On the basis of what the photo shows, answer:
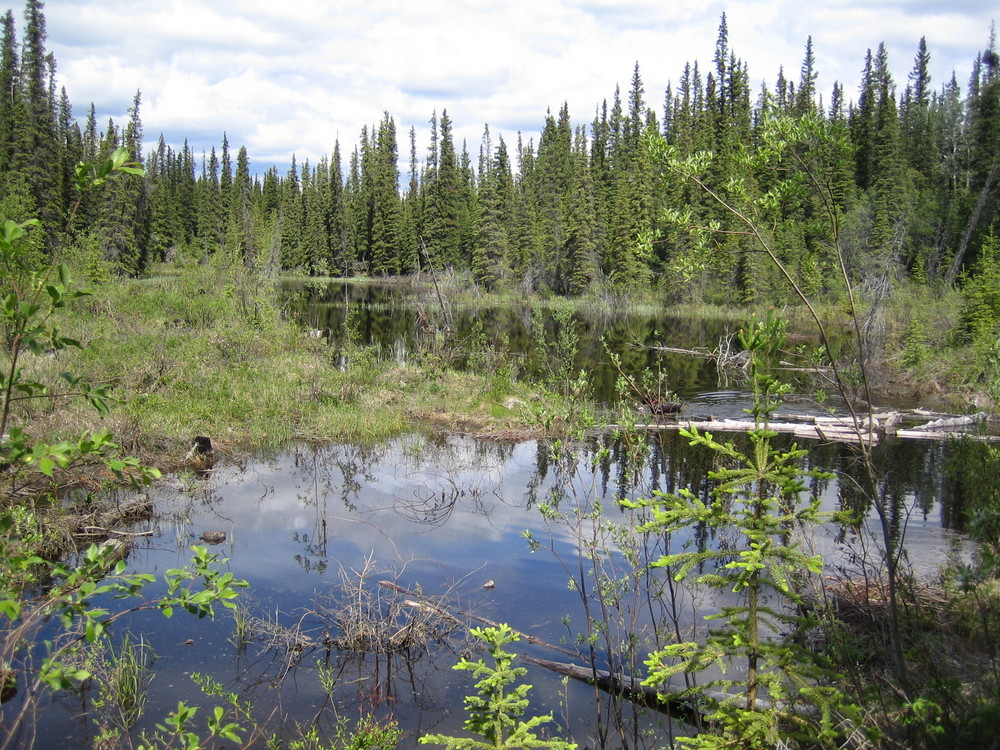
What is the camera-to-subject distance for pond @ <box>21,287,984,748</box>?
6293 millimetres

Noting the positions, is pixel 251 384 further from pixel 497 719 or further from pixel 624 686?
pixel 497 719

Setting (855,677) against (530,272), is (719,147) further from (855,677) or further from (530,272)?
(855,677)

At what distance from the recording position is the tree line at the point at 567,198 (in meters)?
49.2

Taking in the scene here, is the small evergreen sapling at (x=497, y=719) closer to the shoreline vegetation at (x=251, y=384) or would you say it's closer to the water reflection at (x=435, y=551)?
the water reflection at (x=435, y=551)

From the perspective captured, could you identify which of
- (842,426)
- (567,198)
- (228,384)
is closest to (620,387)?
(842,426)

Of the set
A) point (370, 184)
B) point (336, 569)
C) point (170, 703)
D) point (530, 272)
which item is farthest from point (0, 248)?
point (370, 184)

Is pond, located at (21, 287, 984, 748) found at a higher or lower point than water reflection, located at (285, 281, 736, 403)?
lower

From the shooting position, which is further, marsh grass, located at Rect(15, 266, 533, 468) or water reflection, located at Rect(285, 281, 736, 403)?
water reflection, located at Rect(285, 281, 736, 403)

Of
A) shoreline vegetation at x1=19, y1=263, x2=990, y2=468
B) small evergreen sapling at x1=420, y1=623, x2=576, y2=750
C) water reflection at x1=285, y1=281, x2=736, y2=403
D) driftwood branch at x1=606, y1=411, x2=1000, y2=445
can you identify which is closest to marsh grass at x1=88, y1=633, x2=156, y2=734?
small evergreen sapling at x1=420, y1=623, x2=576, y2=750

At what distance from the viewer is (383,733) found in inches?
185

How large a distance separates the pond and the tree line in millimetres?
16964

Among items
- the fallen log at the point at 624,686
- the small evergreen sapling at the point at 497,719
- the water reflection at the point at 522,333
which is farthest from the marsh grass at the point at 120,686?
the water reflection at the point at 522,333

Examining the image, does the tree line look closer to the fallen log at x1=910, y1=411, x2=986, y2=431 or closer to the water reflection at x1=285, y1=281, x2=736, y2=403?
the water reflection at x1=285, y1=281, x2=736, y2=403

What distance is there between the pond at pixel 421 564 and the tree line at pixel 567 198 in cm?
1696
